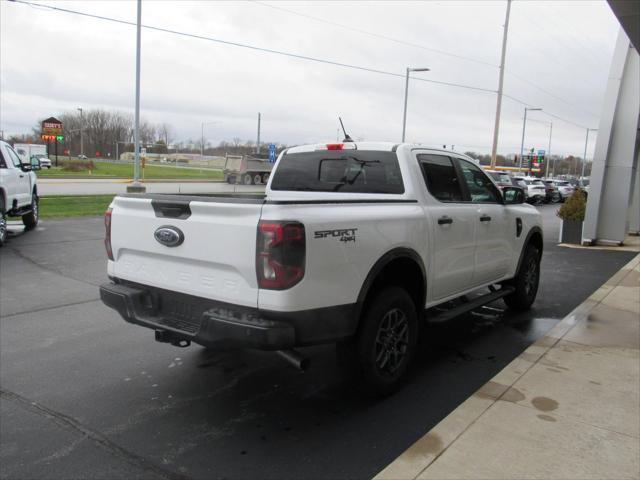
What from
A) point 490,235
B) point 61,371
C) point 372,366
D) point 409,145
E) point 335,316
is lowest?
point 61,371

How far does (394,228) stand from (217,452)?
1964mm

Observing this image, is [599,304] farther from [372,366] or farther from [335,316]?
[335,316]

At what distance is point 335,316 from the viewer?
3482mm

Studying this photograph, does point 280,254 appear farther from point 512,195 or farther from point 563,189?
point 563,189

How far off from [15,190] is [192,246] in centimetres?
974

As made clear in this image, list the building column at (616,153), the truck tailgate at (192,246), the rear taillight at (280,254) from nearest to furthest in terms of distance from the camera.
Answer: the rear taillight at (280,254) → the truck tailgate at (192,246) → the building column at (616,153)

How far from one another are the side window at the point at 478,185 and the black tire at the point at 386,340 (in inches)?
68.4

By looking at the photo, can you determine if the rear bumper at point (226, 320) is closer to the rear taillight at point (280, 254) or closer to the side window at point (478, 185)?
the rear taillight at point (280, 254)

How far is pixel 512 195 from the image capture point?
6.12 meters

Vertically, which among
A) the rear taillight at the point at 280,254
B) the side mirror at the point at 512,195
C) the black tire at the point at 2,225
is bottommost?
the black tire at the point at 2,225

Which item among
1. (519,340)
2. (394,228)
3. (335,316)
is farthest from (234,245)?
(519,340)

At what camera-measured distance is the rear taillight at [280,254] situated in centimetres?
315

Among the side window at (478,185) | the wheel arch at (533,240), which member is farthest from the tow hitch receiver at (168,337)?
the wheel arch at (533,240)

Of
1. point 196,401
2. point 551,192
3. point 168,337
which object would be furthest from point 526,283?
point 551,192
